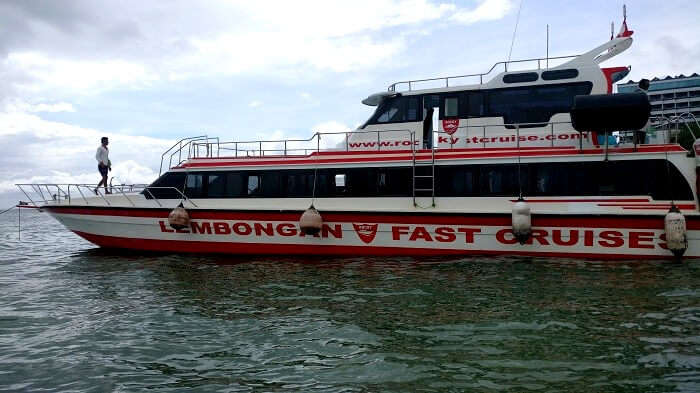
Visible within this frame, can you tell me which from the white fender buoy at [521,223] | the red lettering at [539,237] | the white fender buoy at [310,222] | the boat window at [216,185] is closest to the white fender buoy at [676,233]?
the red lettering at [539,237]

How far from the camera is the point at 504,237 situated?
9.54 metres

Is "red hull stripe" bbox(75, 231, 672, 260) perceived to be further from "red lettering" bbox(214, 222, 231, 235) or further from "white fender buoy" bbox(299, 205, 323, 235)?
"white fender buoy" bbox(299, 205, 323, 235)

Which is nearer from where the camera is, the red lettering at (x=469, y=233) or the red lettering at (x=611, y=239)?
the red lettering at (x=611, y=239)

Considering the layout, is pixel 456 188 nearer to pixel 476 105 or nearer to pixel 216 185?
pixel 476 105

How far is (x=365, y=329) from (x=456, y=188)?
545 cm

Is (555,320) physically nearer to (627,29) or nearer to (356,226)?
(356,226)

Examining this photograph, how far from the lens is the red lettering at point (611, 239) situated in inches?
360

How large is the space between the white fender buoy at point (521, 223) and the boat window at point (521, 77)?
3427 mm

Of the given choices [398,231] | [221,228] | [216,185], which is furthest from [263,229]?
[398,231]

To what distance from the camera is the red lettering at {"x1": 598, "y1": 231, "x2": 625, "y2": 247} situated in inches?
360

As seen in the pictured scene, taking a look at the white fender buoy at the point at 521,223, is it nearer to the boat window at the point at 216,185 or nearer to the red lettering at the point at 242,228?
the red lettering at the point at 242,228

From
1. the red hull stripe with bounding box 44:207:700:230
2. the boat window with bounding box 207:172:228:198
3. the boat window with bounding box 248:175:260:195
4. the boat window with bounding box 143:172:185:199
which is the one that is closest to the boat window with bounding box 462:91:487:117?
the red hull stripe with bounding box 44:207:700:230

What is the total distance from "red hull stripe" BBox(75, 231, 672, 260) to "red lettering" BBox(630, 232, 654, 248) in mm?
211

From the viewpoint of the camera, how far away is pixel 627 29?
11305mm
